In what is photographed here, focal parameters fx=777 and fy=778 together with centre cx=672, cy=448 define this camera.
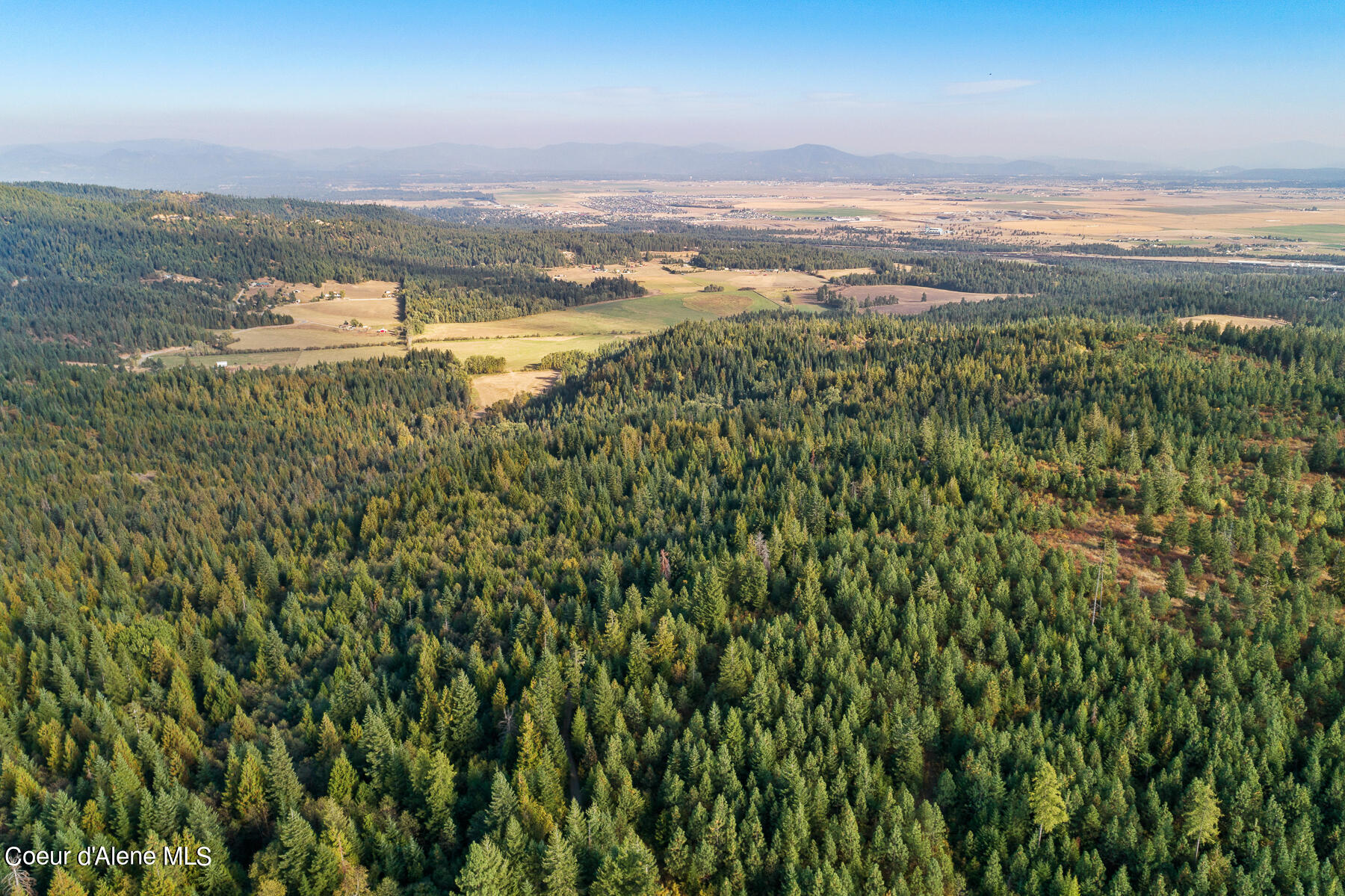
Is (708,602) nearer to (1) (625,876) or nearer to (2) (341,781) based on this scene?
(1) (625,876)

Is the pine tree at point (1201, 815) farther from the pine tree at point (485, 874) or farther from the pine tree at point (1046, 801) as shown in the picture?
the pine tree at point (485, 874)

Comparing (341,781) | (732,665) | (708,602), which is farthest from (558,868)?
(708,602)

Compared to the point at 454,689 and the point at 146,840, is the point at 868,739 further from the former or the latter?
the point at 146,840

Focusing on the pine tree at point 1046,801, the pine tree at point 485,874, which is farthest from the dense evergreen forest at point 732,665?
the pine tree at point 485,874

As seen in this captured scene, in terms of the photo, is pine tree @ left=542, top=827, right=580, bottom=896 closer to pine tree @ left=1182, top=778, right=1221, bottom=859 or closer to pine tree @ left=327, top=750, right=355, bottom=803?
pine tree @ left=327, top=750, right=355, bottom=803

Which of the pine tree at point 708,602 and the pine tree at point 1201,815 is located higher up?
the pine tree at point 708,602

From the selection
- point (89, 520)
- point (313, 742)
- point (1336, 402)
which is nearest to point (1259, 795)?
point (313, 742)

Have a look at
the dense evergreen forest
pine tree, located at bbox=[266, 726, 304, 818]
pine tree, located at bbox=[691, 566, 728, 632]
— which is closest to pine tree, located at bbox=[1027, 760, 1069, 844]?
the dense evergreen forest
